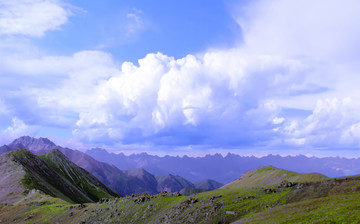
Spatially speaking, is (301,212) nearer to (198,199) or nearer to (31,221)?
(198,199)

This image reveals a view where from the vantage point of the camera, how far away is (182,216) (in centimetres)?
6569

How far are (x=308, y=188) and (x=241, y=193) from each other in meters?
15.3

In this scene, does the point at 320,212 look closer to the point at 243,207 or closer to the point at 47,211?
the point at 243,207

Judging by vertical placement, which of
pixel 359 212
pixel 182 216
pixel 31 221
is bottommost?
pixel 31 221

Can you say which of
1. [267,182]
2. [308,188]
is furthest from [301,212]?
[267,182]

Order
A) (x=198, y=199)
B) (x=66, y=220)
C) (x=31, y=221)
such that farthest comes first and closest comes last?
(x=31, y=221) → (x=66, y=220) → (x=198, y=199)

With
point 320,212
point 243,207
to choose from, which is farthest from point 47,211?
point 320,212

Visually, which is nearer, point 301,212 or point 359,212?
point 359,212

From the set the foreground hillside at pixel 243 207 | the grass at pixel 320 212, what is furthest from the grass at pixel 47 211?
the grass at pixel 320 212

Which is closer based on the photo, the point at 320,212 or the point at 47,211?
the point at 320,212

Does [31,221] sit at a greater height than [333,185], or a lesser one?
lesser

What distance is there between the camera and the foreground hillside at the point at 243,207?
4466 cm

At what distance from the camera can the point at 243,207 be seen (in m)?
60.3

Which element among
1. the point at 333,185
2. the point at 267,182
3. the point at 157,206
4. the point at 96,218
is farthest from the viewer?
the point at 267,182
